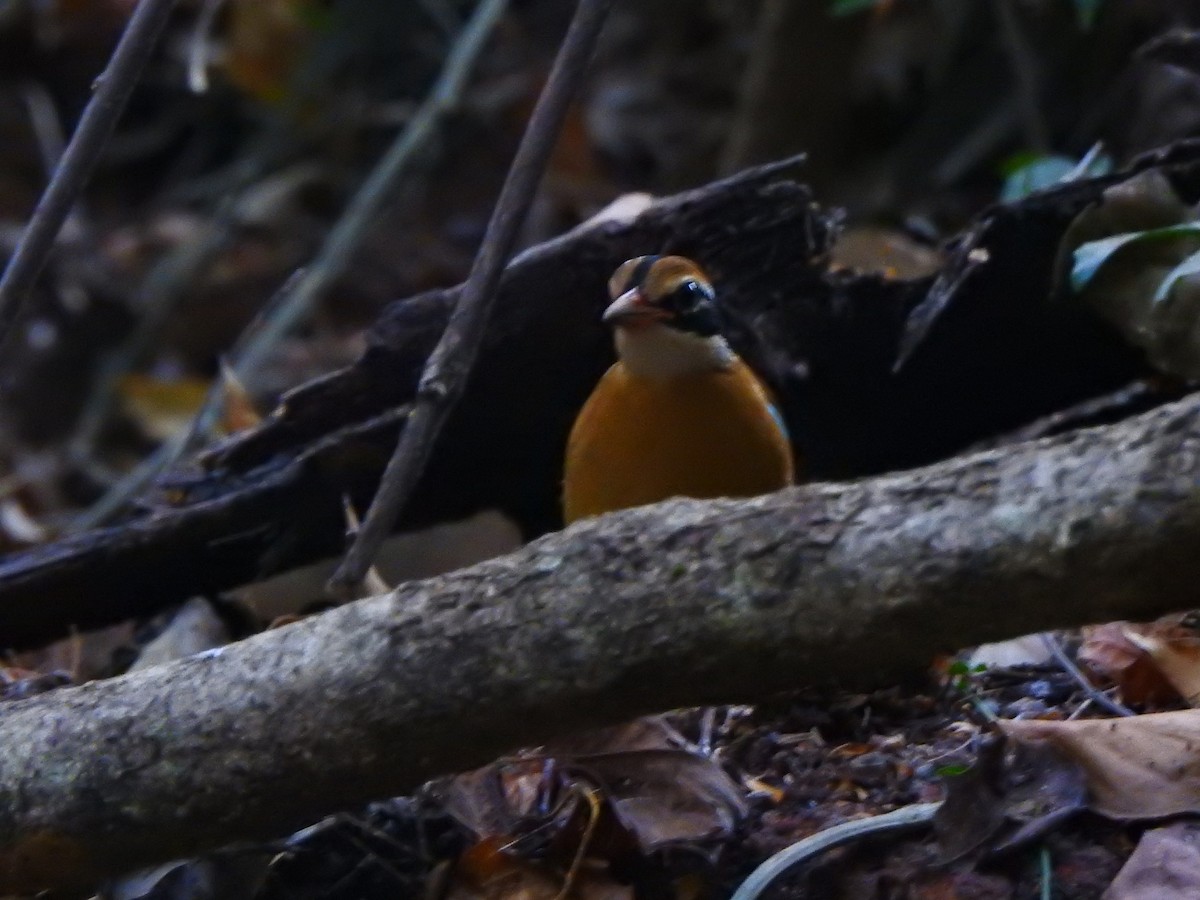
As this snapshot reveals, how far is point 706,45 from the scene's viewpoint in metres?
9.12

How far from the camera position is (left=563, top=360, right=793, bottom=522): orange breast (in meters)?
3.80

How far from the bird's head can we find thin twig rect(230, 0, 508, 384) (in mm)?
2268

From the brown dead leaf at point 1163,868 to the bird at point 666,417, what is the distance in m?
1.61

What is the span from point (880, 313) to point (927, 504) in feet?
7.25

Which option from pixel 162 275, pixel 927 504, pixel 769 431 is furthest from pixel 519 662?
pixel 162 275

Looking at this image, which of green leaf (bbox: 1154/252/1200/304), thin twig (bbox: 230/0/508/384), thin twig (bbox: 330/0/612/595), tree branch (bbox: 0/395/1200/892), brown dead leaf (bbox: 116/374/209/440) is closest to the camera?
tree branch (bbox: 0/395/1200/892)

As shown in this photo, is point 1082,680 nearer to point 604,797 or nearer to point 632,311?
point 604,797

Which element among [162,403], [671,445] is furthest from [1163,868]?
[162,403]

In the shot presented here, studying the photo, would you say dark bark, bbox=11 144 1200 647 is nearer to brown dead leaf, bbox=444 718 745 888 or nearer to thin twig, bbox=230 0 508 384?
brown dead leaf, bbox=444 718 745 888

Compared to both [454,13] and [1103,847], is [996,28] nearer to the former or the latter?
[454,13]

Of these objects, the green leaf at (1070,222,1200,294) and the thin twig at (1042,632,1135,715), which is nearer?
the thin twig at (1042,632,1135,715)

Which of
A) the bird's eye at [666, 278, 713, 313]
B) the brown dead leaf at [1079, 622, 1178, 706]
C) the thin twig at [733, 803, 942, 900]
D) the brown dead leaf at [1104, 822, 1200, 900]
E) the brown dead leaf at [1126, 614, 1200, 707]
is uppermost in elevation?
the bird's eye at [666, 278, 713, 313]

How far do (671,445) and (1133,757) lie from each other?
1.57m

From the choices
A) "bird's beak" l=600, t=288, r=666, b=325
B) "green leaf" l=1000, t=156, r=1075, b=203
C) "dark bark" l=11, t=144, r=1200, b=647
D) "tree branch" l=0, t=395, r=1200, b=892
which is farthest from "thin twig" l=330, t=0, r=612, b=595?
"green leaf" l=1000, t=156, r=1075, b=203
